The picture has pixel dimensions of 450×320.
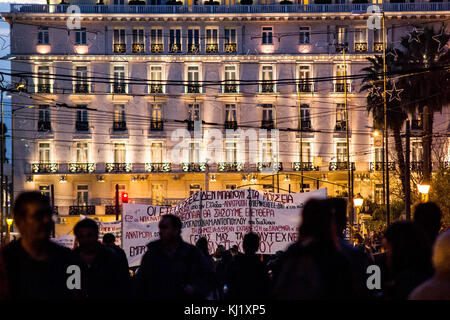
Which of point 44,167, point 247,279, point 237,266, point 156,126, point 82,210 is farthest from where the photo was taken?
point 156,126

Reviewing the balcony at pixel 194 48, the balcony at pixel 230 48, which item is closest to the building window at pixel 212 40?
the balcony at pixel 230 48

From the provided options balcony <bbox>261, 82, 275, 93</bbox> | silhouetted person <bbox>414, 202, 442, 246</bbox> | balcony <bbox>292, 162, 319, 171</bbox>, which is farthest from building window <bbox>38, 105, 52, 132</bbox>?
A: silhouetted person <bbox>414, 202, 442, 246</bbox>

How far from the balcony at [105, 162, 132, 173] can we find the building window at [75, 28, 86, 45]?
9.45m

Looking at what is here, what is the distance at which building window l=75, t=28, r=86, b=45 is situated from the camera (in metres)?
62.6

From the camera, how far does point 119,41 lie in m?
62.7

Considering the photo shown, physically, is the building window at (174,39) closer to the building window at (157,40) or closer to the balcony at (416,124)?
the building window at (157,40)

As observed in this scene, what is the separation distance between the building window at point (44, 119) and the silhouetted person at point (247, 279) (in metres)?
53.1

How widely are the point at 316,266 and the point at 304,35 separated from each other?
58153 mm

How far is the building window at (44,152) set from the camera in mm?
62219

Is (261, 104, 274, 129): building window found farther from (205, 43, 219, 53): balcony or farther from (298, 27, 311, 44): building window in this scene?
(205, 43, 219, 53): balcony

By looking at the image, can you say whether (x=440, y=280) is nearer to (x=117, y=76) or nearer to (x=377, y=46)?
(x=117, y=76)

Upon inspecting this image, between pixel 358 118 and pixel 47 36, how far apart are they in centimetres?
2415

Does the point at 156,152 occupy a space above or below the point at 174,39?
below

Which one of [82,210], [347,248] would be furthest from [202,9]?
[347,248]
